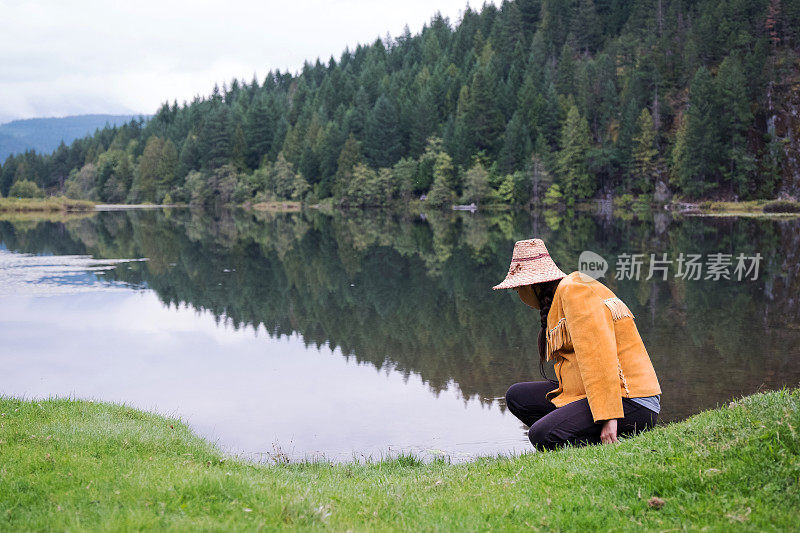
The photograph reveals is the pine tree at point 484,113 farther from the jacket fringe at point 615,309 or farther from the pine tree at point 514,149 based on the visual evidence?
the jacket fringe at point 615,309

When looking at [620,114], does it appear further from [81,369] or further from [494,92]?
[81,369]

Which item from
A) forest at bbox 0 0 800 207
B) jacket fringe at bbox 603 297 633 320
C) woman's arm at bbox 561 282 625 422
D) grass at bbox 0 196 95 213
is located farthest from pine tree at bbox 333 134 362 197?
woman's arm at bbox 561 282 625 422

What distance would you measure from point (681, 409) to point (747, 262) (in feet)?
58.8

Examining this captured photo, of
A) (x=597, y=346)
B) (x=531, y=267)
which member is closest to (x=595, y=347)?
(x=597, y=346)

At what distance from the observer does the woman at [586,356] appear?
17.7 feet

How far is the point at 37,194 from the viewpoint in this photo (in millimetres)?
124250

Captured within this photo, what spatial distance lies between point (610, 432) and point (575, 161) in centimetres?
7959

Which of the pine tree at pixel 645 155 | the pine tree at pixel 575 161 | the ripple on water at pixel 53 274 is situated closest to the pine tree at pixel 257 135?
the pine tree at pixel 575 161

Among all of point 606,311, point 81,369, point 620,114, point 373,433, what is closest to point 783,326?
point 373,433

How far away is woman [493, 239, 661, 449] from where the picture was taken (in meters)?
5.41

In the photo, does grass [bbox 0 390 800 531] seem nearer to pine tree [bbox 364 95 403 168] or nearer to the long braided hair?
the long braided hair

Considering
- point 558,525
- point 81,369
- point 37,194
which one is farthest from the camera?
point 37,194

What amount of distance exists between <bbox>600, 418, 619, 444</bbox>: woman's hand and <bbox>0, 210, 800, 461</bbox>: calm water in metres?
2.69

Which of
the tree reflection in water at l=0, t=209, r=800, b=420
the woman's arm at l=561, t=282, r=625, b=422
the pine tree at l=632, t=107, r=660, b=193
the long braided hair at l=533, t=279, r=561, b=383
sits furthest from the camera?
the pine tree at l=632, t=107, r=660, b=193
